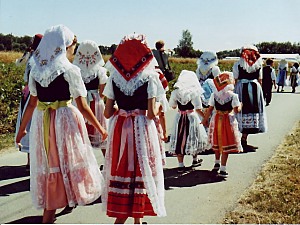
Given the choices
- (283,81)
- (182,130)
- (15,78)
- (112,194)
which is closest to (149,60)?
(112,194)

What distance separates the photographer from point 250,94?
25.9ft

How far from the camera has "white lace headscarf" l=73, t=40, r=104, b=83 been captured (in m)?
5.96

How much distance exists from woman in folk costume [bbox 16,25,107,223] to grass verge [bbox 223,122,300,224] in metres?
1.56

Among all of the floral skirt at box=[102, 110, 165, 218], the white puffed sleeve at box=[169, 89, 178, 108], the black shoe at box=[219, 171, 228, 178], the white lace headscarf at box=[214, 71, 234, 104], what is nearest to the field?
the black shoe at box=[219, 171, 228, 178]

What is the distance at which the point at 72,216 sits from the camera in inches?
179

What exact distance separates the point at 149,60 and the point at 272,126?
6.87 m

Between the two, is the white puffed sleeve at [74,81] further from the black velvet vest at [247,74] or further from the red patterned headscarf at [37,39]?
the black velvet vest at [247,74]

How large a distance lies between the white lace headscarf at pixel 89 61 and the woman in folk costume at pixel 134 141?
1.93m

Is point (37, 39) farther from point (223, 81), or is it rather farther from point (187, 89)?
point (223, 81)

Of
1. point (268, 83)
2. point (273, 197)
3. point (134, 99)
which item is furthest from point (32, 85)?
point (268, 83)

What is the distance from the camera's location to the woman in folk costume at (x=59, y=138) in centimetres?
393

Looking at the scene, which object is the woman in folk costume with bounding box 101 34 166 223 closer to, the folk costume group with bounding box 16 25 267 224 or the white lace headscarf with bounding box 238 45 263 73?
the folk costume group with bounding box 16 25 267 224

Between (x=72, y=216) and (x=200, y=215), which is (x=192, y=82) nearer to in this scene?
(x=200, y=215)

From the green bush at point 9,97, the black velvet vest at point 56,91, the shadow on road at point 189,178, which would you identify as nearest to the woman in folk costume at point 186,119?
the shadow on road at point 189,178
